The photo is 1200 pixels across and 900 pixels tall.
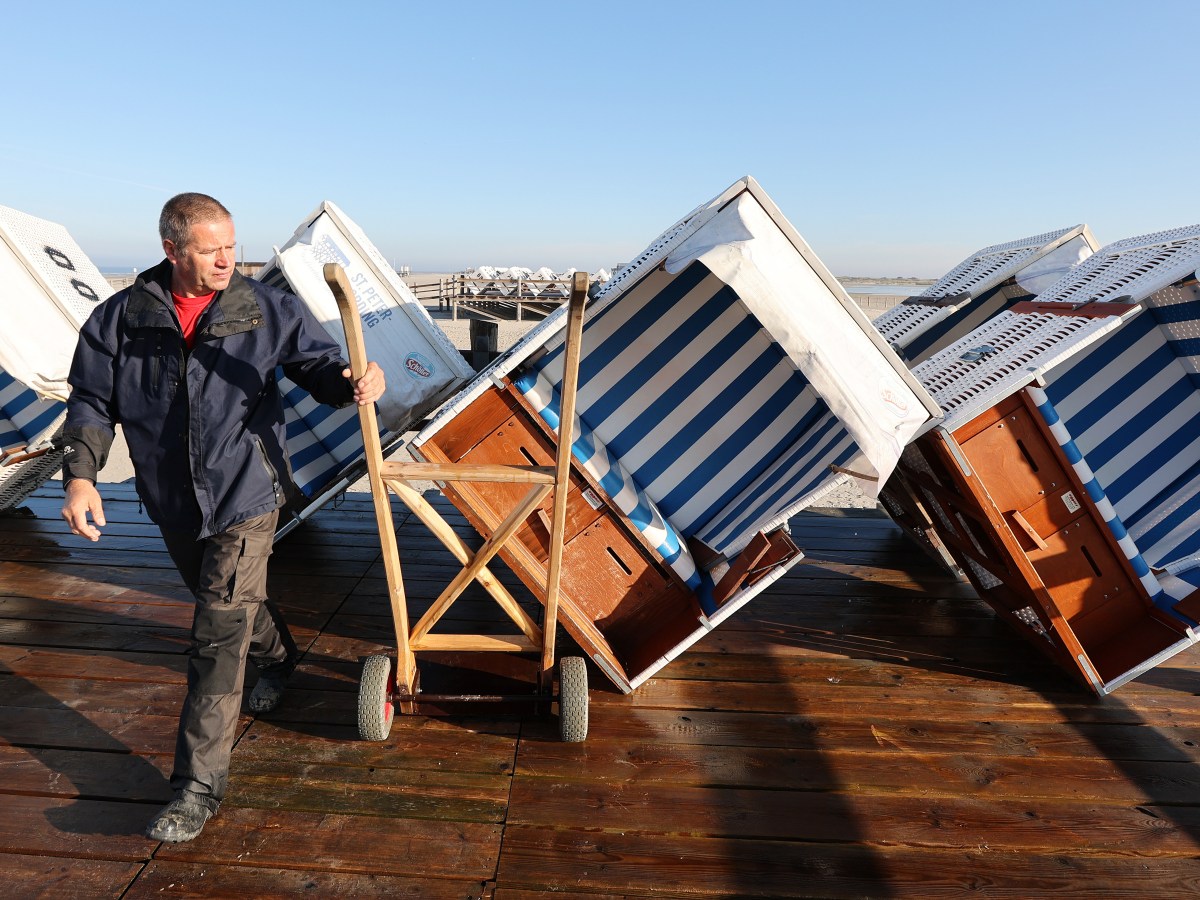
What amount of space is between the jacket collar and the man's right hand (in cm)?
48

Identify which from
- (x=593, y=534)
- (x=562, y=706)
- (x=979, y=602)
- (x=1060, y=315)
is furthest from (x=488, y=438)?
(x=979, y=602)

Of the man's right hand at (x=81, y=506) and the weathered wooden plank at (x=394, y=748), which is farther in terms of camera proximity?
the weathered wooden plank at (x=394, y=748)

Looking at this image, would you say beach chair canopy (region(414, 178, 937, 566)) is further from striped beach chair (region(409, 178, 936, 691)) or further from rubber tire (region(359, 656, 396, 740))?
rubber tire (region(359, 656, 396, 740))

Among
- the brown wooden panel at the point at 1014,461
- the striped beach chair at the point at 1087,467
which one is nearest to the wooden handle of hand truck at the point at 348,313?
A: the striped beach chair at the point at 1087,467

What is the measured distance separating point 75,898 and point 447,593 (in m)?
1.29

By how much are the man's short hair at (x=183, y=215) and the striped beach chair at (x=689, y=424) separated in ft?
3.42

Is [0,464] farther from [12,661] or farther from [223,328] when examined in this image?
[223,328]

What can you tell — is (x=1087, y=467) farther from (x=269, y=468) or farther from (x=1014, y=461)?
(x=269, y=468)

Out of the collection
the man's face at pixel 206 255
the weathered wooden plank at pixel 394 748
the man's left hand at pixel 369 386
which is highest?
the man's face at pixel 206 255

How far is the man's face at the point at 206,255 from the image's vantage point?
2148 millimetres

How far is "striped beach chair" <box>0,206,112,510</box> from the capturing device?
379 centimetres

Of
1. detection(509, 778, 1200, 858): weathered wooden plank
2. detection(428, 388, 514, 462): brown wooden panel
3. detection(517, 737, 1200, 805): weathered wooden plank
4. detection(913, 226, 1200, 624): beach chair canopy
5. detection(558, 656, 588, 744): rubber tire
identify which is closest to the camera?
detection(509, 778, 1200, 858): weathered wooden plank

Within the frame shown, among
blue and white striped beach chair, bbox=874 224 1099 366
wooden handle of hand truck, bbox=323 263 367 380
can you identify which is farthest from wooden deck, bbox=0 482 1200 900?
blue and white striped beach chair, bbox=874 224 1099 366

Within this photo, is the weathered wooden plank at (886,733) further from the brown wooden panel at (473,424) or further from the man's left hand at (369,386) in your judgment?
the man's left hand at (369,386)
